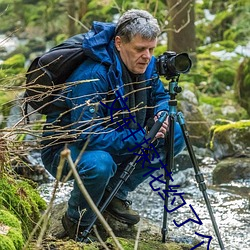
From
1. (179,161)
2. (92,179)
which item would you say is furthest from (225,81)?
(92,179)

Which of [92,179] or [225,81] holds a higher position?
[92,179]

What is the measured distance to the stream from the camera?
4598 mm

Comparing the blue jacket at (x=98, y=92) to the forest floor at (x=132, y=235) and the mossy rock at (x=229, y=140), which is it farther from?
the mossy rock at (x=229, y=140)

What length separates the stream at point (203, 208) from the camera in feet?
15.1

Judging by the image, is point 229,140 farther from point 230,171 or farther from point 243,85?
point 243,85

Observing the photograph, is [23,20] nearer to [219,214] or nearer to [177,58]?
[219,214]

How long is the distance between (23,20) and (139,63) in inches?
521

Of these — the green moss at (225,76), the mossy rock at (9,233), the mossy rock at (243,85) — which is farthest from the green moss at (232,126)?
the mossy rock at (9,233)

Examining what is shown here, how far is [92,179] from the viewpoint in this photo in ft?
11.0

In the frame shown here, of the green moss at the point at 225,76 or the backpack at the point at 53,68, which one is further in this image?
the green moss at the point at 225,76

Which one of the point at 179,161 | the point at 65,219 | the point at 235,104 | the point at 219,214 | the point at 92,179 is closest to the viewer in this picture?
the point at 92,179

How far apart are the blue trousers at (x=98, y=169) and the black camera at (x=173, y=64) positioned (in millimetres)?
436

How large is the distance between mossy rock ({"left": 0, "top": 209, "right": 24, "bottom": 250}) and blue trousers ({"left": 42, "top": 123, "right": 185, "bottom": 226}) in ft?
2.00

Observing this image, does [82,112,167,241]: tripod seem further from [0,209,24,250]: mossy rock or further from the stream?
the stream
